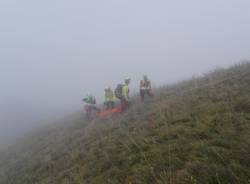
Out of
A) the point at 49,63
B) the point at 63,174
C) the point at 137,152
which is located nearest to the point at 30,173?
the point at 63,174

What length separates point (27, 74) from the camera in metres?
132

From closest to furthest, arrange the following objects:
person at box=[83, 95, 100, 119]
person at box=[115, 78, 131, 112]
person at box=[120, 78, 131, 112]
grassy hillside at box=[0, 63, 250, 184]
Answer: grassy hillside at box=[0, 63, 250, 184], person at box=[120, 78, 131, 112], person at box=[115, 78, 131, 112], person at box=[83, 95, 100, 119]

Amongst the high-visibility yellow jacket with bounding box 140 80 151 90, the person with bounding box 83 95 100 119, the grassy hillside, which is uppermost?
the high-visibility yellow jacket with bounding box 140 80 151 90

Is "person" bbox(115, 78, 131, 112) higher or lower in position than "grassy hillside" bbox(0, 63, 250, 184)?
higher

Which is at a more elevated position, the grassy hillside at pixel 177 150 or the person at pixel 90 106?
the person at pixel 90 106

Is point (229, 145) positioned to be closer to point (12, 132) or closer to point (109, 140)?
point (109, 140)

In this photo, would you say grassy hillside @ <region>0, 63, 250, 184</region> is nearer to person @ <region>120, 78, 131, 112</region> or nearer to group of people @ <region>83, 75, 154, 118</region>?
person @ <region>120, 78, 131, 112</region>

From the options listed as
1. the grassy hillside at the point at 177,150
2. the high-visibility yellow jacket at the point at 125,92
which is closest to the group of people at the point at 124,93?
the high-visibility yellow jacket at the point at 125,92

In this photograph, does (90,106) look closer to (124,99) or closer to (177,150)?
(124,99)

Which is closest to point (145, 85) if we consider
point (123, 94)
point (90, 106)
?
point (123, 94)

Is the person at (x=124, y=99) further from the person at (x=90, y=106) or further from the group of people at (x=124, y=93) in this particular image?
the person at (x=90, y=106)

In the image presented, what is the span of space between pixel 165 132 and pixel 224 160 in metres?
2.80

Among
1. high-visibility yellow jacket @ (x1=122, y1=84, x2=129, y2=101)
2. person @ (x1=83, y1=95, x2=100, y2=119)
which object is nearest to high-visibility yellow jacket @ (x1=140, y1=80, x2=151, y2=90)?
high-visibility yellow jacket @ (x1=122, y1=84, x2=129, y2=101)

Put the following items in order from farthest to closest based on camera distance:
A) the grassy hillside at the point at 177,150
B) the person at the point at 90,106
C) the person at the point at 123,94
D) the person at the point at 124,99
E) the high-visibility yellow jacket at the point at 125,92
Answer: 1. the person at the point at 90,106
2. the high-visibility yellow jacket at the point at 125,92
3. the person at the point at 123,94
4. the person at the point at 124,99
5. the grassy hillside at the point at 177,150
